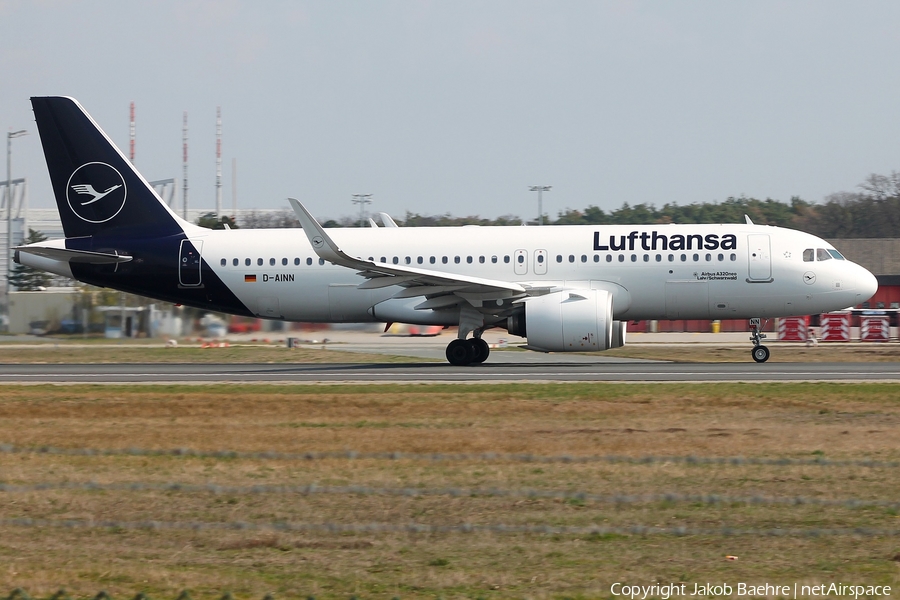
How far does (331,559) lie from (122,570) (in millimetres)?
1591

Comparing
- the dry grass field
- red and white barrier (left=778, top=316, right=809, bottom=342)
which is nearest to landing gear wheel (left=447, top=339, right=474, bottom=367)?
the dry grass field

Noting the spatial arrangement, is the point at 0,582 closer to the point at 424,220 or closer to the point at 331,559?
the point at 331,559

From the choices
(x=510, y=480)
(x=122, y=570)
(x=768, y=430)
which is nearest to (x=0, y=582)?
(x=122, y=570)

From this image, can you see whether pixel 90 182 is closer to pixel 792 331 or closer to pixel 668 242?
pixel 668 242

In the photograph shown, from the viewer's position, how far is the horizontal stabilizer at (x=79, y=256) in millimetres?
29156

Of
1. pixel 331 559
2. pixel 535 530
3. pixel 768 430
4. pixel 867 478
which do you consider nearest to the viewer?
pixel 331 559

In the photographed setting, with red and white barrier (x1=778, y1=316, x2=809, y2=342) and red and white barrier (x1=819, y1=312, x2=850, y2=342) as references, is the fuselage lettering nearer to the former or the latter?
red and white barrier (x1=778, y1=316, x2=809, y2=342)

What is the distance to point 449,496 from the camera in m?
10.5

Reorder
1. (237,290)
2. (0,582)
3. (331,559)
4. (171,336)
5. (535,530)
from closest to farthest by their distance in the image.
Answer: (0,582) → (331,559) → (535,530) → (237,290) → (171,336)

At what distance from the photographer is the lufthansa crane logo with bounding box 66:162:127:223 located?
98.7 feet

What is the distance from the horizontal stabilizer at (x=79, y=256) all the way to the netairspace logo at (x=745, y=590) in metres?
24.5

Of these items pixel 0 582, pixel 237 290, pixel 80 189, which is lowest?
pixel 0 582

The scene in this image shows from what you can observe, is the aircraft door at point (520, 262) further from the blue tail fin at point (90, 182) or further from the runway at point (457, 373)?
Result: the blue tail fin at point (90, 182)

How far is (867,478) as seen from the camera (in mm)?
11117
